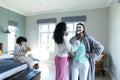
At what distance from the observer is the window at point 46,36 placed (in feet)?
21.8

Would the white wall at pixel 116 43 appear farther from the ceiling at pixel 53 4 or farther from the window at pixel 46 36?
the window at pixel 46 36

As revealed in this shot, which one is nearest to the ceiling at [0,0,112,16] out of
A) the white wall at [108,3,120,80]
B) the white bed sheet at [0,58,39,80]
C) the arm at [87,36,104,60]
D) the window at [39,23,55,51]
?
the window at [39,23,55,51]

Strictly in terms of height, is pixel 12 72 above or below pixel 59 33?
below

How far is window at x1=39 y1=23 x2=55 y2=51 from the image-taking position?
21.8ft

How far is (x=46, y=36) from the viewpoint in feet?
22.4

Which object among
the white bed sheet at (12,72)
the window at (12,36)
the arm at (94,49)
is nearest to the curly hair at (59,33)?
the arm at (94,49)

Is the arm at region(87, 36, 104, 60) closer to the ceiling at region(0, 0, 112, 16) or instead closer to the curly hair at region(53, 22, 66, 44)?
the curly hair at region(53, 22, 66, 44)

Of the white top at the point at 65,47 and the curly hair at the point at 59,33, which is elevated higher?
the curly hair at the point at 59,33

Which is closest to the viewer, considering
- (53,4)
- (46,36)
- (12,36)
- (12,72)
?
(12,72)

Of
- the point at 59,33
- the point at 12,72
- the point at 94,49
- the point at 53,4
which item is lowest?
the point at 12,72

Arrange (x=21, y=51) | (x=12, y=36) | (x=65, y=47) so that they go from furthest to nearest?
(x=12, y=36)
(x=21, y=51)
(x=65, y=47)

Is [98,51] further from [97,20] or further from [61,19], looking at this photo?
[61,19]

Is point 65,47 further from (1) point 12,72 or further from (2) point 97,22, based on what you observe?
(2) point 97,22

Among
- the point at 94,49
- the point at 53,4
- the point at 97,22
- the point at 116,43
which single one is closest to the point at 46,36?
the point at 53,4
